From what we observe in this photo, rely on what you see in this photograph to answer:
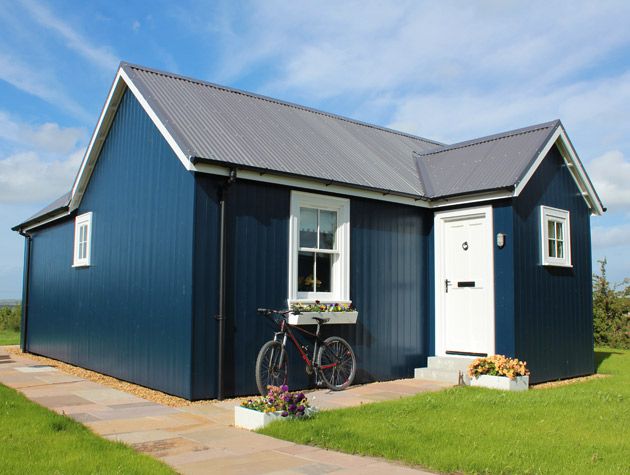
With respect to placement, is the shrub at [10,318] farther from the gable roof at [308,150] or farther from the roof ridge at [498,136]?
the roof ridge at [498,136]

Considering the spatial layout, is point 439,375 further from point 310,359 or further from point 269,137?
point 269,137

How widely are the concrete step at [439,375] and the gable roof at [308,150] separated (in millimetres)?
2930

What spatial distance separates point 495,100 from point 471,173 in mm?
1802

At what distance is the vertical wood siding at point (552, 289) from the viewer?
10.3 m

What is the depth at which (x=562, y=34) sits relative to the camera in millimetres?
10234

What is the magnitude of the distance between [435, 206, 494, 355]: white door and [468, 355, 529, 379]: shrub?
0.58m

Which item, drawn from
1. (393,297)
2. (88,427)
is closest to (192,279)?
(88,427)

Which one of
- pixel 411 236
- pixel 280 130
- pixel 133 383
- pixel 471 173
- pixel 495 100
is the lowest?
pixel 133 383

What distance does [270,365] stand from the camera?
8.57 m

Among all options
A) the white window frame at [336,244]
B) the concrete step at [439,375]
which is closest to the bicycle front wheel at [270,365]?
the white window frame at [336,244]

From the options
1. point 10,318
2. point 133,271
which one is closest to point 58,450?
point 133,271

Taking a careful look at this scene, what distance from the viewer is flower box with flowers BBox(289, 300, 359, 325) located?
8.90 meters

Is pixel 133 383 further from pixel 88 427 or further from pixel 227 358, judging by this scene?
pixel 88 427

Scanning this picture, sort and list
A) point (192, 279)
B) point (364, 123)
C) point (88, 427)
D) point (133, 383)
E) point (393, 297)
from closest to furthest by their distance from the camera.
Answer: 1. point (88, 427)
2. point (192, 279)
3. point (133, 383)
4. point (393, 297)
5. point (364, 123)
